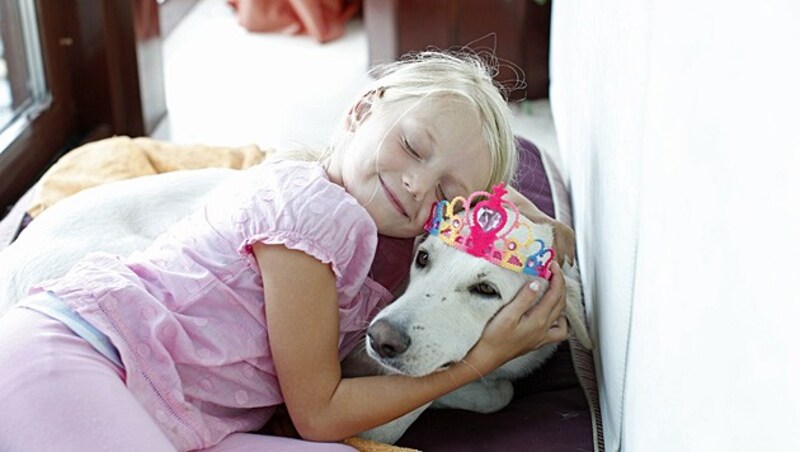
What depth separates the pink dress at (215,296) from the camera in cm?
138

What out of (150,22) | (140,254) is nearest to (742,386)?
(140,254)

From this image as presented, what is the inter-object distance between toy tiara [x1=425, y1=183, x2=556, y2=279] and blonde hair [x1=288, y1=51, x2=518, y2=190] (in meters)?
0.13

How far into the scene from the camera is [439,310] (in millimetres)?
1381

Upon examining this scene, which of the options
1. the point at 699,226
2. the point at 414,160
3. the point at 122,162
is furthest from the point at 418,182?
the point at 122,162

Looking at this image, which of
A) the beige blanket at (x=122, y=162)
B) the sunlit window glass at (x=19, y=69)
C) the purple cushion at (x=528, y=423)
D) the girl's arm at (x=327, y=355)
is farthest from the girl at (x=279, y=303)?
the sunlit window glass at (x=19, y=69)

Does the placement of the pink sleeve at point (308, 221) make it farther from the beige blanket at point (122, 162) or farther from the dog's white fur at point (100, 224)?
the beige blanket at point (122, 162)

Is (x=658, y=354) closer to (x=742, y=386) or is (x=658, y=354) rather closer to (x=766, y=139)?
(x=742, y=386)

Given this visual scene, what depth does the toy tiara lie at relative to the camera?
1.42 metres

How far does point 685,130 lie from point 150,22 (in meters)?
2.54

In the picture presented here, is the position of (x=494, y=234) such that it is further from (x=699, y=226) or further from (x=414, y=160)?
(x=699, y=226)

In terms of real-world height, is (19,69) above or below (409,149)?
below

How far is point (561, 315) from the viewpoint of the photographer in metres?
1.57

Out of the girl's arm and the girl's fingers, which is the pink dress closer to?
the girl's arm

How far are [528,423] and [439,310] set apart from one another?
32 centimetres
